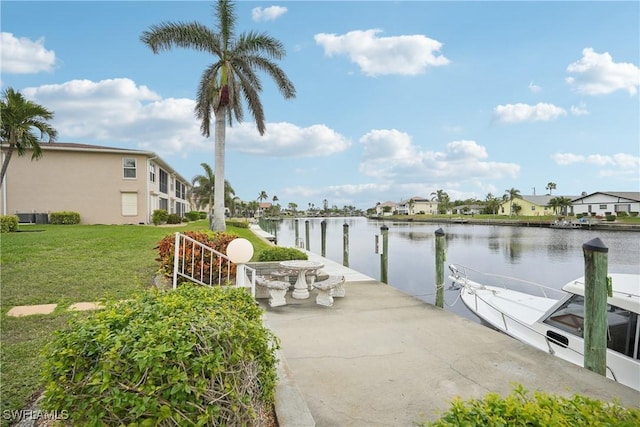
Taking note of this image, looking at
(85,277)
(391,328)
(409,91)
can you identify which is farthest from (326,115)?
(391,328)

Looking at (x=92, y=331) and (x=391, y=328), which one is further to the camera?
(x=391, y=328)

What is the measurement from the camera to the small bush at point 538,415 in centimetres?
168

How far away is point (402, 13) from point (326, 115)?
428 inches

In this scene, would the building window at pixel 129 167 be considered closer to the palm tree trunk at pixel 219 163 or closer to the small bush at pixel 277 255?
the palm tree trunk at pixel 219 163

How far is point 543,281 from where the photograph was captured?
15.4 m

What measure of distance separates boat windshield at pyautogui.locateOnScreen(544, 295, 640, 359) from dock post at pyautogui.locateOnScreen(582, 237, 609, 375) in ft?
3.42

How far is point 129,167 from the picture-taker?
25.0m

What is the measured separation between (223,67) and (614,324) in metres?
15.1

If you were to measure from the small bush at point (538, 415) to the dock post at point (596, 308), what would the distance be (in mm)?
2914

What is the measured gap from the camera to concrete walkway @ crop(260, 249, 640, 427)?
3.22 m

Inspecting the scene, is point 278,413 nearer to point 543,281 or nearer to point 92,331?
point 92,331

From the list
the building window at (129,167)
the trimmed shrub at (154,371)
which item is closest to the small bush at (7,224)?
the building window at (129,167)

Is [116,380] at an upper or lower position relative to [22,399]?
upper

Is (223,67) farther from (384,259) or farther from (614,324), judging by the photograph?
(614,324)
